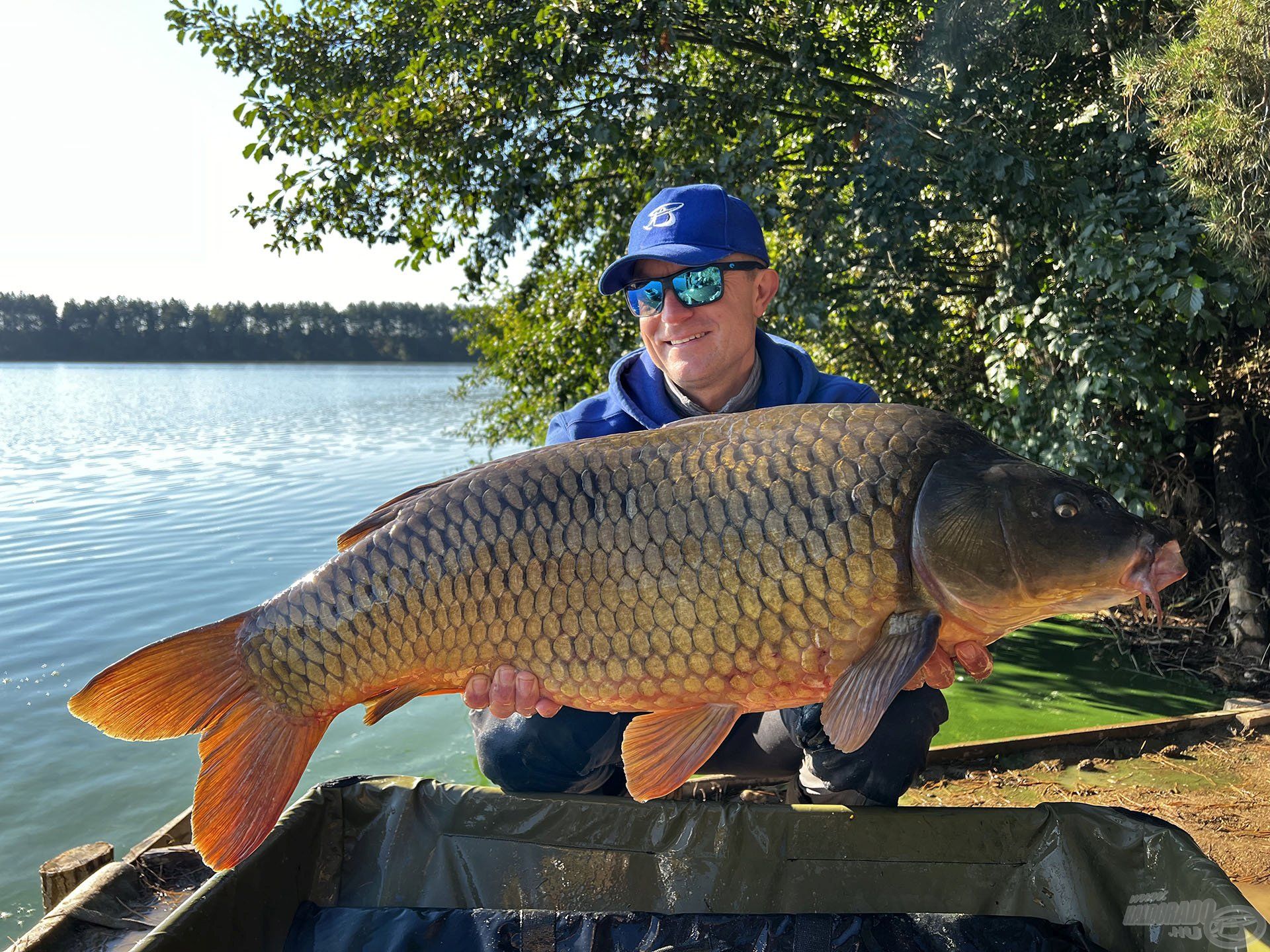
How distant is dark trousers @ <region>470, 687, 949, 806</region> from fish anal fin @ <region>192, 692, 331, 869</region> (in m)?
0.43

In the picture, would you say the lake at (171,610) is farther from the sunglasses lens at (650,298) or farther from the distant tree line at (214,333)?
the distant tree line at (214,333)

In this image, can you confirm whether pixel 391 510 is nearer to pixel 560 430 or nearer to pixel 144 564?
pixel 560 430

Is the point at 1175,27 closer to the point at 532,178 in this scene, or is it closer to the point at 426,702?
the point at 532,178

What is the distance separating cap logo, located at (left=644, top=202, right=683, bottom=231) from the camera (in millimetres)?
1885

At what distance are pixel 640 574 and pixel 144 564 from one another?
6.21m

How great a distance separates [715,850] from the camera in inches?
62.3

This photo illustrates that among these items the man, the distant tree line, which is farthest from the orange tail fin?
the distant tree line

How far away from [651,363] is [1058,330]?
176cm

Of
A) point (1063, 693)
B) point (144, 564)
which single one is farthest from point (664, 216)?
point (144, 564)

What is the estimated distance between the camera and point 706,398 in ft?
6.56

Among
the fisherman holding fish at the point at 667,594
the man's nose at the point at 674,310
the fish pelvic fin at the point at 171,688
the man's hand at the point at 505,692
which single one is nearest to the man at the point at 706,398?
the man's nose at the point at 674,310

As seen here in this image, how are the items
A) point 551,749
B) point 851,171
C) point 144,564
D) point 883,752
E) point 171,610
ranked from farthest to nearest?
point 144,564
point 171,610
point 851,171
point 551,749
point 883,752

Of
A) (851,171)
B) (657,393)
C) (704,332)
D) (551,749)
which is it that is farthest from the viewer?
(851,171)

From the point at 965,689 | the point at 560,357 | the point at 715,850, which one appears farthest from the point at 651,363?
the point at 560,357
